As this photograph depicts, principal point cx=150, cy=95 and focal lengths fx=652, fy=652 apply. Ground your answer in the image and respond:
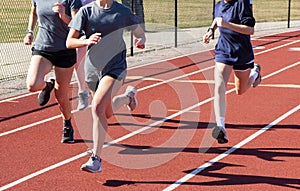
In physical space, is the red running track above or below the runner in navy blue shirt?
below

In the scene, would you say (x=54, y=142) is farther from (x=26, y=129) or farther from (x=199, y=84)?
(x=199, y=84)

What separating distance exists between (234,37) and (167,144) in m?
1.66

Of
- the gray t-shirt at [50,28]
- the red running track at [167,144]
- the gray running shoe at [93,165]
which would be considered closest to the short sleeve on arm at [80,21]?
the gray t-shirt at [50,28]

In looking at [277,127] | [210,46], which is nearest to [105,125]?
[277,127]

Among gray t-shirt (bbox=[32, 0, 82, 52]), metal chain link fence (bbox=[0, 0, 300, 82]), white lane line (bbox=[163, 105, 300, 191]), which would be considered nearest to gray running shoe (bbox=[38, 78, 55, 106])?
gray t-shirt (bbox=[32, 0, 82, 52])

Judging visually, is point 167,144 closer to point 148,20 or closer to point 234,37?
point 234,37

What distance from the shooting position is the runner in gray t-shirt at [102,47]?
22.8 feet

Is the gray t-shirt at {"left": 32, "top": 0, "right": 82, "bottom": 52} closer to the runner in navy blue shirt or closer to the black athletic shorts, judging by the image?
the black athletic shorts

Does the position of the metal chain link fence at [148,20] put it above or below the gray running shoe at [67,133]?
below

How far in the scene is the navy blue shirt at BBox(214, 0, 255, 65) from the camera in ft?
27.0

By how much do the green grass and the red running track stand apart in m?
8.30

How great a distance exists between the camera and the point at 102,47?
7156mm

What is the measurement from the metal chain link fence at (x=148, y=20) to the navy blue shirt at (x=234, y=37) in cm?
691

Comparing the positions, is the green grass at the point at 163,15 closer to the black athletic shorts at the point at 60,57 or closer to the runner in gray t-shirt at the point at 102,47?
the black athletic shorts at the point at 60,57
